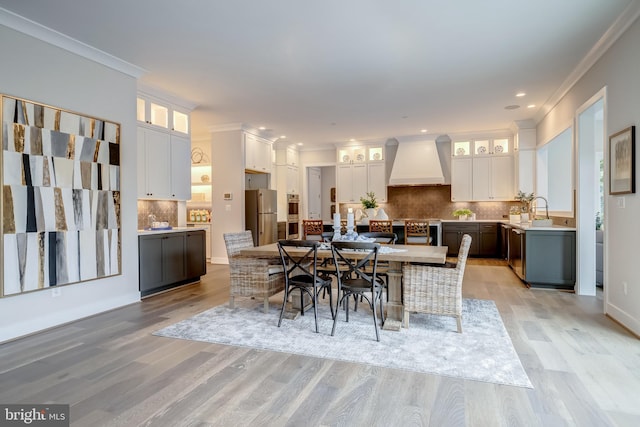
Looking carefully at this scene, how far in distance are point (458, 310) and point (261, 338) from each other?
1777 mm

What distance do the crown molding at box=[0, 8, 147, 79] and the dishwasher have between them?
5695 millimetres

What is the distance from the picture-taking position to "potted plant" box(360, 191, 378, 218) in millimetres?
8156

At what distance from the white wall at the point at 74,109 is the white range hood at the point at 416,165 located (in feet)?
19.9

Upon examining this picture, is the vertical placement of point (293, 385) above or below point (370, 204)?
below

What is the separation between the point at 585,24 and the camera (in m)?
3.38

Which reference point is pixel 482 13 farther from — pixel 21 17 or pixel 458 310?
pixel 21 17

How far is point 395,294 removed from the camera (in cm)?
351

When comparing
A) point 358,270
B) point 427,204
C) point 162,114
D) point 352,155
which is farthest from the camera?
point 352,155

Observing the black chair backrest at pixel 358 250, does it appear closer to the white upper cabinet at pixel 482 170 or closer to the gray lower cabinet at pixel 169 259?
the gray lower cabinet at pixel 169 259

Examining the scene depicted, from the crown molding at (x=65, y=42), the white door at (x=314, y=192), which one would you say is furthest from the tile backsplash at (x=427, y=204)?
the crown molding at (x=65, y=42)

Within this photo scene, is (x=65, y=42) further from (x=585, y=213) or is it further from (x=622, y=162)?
(x=585, y=213)

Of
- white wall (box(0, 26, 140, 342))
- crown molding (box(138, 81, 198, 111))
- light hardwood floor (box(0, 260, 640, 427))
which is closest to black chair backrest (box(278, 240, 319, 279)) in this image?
light hardwood floor (box(0, 260, 640, 427))

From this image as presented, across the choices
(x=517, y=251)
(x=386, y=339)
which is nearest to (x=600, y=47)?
(x=517, y=251)

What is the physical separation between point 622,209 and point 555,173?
12.1 ft
